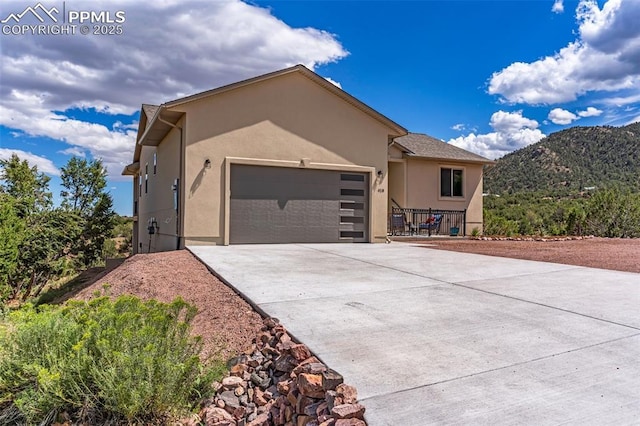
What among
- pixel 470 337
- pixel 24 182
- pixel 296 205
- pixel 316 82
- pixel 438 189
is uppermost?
pixel 316 82

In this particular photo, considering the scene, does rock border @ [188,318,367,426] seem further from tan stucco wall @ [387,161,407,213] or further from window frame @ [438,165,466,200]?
window frame @ [438,165,466,200]

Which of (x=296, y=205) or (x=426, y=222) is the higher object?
(x=296, y=205)

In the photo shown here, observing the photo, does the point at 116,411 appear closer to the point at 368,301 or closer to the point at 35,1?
the point at 368,301

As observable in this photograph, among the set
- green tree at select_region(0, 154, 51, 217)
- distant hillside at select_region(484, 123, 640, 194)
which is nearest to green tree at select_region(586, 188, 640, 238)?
distant hillside at select_region(484, 123, 640, 194)

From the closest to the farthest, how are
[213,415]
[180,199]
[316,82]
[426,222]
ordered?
[213,415] → [180,199] → [316,82] → [426,222]

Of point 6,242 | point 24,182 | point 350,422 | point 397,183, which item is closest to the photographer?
point 350,422

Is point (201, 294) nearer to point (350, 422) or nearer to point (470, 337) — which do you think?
point (470, 337)

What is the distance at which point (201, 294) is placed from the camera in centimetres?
573

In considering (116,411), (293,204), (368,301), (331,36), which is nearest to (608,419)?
(368,301)

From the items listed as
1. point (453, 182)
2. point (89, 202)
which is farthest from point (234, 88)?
point (89, 202)

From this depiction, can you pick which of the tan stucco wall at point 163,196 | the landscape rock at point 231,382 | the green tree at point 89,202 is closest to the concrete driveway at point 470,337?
the landscape rock at point 231,382

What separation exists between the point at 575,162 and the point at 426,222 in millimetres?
32954

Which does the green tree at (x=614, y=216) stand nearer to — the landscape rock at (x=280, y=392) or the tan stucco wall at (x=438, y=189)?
the tan stucco wall at (x=438, y=189)

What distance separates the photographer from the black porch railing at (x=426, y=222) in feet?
51.5
